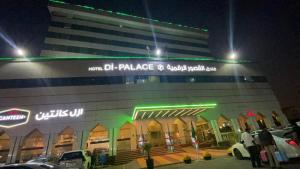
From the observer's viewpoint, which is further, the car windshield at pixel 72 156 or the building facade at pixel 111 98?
the building facade at pixel 111 98

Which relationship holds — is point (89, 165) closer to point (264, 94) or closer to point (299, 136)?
point (299, 136)

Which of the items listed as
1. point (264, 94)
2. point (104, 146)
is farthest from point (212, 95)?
point (104, 146)

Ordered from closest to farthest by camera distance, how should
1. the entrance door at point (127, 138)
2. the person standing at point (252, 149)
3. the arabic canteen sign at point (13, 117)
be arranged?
the person standing at point (252, 149) < the arabic canteen sign at point (13, 117) < the entrance door at point (127, 138)

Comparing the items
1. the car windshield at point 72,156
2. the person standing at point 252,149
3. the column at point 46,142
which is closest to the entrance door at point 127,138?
the column at point 46,142

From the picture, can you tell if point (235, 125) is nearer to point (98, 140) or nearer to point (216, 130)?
point (216, 130)

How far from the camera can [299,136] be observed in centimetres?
291

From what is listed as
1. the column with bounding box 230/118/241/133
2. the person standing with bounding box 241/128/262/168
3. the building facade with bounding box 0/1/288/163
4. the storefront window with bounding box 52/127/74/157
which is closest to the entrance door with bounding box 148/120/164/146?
the building facade with bounding box 0/1/288/163

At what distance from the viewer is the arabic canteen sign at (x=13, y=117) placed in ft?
53.0

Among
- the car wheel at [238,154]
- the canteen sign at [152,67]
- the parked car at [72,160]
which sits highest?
the canteen sign at [152,67]

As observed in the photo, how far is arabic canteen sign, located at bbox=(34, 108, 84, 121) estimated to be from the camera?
1669cm

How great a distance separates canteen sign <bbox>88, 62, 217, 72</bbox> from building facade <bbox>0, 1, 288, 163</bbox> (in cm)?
12

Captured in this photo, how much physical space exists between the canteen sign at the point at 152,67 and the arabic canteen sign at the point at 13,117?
26.2 ft

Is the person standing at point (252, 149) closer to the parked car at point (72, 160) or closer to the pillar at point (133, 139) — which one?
the parked car at point (72, 160)

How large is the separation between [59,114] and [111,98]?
218 inches
